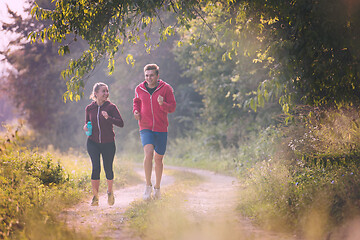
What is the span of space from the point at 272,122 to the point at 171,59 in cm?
1420

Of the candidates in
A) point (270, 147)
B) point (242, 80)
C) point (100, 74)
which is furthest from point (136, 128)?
point (270, 147)

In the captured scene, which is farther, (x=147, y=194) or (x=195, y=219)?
(x=147, y=194)

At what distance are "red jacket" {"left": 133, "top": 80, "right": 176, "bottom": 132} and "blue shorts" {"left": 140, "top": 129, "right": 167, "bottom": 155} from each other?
0.08m

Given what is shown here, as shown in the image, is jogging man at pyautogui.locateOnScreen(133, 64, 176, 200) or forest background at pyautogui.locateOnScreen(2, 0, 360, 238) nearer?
forest background at pyautogui.locateOnScreen(2, 0, 360, 238)

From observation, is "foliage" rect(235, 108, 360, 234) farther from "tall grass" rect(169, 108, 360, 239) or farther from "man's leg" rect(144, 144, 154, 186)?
"man's leg" rect(144, 144, 154, 186)

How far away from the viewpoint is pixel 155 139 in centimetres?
848

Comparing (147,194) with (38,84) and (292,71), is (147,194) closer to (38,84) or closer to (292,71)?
(292,71)

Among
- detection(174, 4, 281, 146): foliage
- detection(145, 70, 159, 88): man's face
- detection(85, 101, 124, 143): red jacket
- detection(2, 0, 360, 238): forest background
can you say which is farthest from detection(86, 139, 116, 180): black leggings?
detection(174, 4, 281, 146): foliage

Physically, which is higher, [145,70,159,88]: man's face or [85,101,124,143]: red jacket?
[145,70,159,88]: man's face

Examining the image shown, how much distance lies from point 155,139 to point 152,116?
1.49ft

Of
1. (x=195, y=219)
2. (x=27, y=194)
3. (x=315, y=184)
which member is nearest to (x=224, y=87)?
(x=195, y=219)

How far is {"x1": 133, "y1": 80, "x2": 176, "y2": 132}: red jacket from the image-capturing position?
839 cm

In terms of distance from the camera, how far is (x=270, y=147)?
1207cm

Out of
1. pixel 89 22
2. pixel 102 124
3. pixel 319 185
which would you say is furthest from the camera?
pixel 102 124
